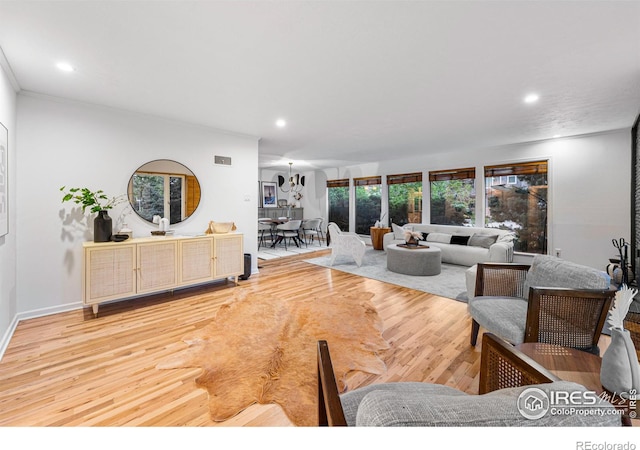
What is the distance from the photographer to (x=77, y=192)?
130 inches

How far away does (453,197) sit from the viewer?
22.2 ft

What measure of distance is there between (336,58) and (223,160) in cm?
284

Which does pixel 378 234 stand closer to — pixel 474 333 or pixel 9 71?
pixel 474 333

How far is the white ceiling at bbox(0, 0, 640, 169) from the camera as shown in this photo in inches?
70.8

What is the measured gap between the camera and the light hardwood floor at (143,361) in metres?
1.61

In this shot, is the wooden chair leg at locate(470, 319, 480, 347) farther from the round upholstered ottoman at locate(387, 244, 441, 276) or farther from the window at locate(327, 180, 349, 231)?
the window at locate(327, 180, 349, 231)

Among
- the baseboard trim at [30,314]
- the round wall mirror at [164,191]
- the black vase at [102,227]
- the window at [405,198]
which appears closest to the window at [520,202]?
the window at [405,198]

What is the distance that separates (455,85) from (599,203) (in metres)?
4.07

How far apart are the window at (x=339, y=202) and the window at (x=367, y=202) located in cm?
43

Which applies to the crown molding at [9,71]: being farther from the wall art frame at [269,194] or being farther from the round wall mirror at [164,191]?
the wall art frame at [269,194]

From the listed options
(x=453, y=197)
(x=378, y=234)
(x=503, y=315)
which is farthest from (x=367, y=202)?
(x=503, y=315)

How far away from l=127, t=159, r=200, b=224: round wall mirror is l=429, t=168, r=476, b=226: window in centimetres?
568
